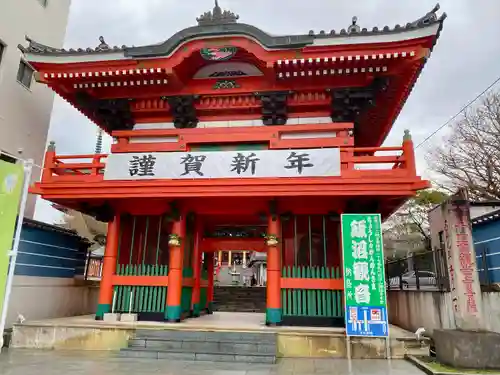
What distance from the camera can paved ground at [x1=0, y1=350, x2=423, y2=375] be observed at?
6.72 m

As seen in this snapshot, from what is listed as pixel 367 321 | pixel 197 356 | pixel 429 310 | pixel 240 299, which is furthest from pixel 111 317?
pixel 240 299

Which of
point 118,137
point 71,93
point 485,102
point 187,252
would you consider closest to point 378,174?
point 187,252

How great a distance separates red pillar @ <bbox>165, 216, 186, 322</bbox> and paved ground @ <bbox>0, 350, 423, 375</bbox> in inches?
81.3

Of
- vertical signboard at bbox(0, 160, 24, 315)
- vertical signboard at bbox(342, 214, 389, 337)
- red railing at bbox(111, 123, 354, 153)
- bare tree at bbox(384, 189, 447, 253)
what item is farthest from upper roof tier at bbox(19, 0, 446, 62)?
bare tree at bbox(384, 189, 447, 253)

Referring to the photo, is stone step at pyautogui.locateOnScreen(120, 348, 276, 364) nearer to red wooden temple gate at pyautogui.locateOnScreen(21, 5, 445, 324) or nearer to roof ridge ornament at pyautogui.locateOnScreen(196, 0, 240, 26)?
red wooden temple gate at pyautogui.locateOnScreen(21, 5, 445, 324)

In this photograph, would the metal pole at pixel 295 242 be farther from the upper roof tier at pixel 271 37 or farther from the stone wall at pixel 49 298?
the stone wall at pixel 49 298

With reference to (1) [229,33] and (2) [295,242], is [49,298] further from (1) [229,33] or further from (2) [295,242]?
(1) [229,33]

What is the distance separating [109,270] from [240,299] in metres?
12.2

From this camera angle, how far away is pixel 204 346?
8.42m

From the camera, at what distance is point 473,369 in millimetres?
6617

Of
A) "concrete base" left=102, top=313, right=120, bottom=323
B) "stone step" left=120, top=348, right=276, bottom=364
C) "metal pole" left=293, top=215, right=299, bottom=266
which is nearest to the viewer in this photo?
"stone step" left=120, top=348, right=276, bottom=364

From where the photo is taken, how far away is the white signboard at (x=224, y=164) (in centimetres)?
923

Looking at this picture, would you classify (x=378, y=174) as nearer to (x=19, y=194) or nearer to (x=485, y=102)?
(x=19, y=194)

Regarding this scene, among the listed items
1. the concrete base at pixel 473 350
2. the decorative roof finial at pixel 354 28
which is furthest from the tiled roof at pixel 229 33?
the concrete base at pixel 473 350
